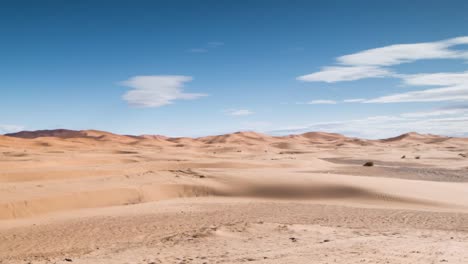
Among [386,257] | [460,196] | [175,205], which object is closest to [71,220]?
[175,205]

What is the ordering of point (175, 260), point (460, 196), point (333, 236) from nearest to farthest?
point (175, 260)
point (333, 236)
point (460, 196)

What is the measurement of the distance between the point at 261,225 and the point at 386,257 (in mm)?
4340

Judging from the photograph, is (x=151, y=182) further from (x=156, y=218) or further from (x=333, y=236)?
(x=333, y=236)

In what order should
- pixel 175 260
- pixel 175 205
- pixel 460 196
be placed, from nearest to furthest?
pixel 175 260 < pixel 175 205 < pixel 460 196

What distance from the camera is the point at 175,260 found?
8945 mm

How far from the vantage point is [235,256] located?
29.6 ft

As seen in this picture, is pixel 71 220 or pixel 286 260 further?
pixel 71 220

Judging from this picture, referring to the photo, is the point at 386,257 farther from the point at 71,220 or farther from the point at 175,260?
the point at 71,220

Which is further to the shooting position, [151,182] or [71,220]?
[151,182]

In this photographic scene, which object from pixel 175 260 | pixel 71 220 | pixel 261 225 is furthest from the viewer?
pixel 71 220

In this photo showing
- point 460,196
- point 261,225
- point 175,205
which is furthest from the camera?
point 460,196

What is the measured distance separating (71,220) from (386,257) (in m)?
9.80

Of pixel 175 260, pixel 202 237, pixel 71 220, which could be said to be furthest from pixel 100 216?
pixel 175 260

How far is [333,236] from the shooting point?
1098 centimetres
